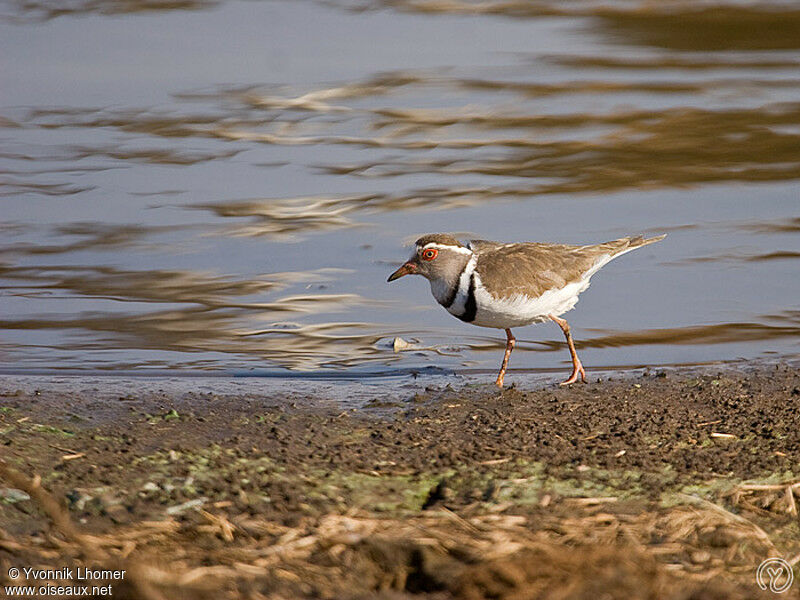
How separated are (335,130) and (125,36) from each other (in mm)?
3787

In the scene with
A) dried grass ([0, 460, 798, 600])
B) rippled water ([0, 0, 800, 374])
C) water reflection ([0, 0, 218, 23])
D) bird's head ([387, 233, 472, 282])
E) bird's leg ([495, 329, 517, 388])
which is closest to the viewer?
dried grass ([0, 460, 798, 600])

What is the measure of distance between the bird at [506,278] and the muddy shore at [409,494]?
1158 mm

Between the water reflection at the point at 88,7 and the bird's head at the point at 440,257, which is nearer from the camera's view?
the bird's head at the point at 440,257

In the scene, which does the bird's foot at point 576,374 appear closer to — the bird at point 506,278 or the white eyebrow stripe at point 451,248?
the bird at point 506,278

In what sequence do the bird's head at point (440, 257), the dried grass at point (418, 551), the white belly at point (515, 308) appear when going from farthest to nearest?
the bird's head at point (440, 257) < the white belly at point (515, 308) < the dried grass at point (418, 551)

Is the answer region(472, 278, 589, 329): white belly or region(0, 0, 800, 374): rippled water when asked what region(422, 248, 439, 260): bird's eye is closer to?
region(472, 278, 589, 329): white belly

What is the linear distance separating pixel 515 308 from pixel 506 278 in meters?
0.19

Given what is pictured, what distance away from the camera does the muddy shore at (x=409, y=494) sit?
2809 mm

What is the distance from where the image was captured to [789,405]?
15.3 ft

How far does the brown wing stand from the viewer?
248 inches

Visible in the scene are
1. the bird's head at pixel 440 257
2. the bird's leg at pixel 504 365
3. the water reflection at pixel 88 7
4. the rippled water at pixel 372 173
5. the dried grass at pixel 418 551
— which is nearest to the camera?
the dried grass at pixel 418 551

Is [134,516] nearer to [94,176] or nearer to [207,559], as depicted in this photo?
[207,559]

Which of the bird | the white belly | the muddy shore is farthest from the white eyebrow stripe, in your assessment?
the muddy shore

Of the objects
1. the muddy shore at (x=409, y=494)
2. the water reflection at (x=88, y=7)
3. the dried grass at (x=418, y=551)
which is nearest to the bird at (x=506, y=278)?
the muddy shore at (x=409, y=494)
